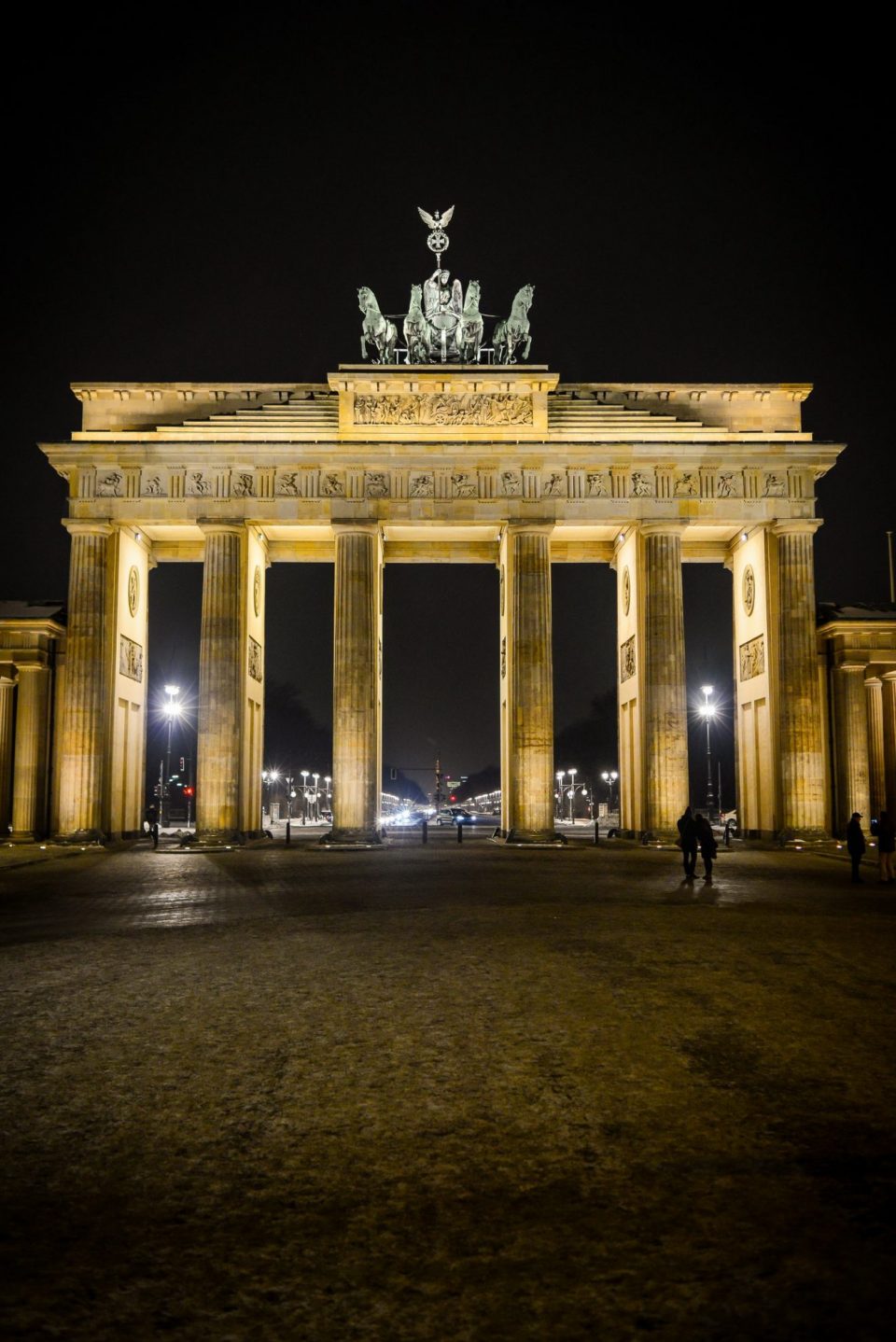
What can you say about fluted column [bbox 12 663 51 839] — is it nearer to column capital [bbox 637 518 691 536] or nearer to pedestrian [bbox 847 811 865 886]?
column capital [bbox 637 518 691 536]

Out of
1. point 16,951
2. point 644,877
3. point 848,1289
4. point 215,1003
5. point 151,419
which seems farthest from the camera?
point 151,419

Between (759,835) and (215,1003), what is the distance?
121 ft

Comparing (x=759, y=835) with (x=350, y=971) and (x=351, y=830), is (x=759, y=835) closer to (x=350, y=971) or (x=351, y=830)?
(x=351, y=830)

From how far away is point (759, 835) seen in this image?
142 ft

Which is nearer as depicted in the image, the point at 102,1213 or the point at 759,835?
the point at 102,1213

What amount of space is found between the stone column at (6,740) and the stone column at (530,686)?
66.0 feet

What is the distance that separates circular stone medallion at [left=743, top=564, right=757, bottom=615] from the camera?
44772 millimetres

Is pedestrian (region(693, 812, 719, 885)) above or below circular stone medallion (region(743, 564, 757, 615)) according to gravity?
below

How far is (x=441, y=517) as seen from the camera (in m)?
42.8

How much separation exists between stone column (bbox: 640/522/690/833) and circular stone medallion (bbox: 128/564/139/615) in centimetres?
2126

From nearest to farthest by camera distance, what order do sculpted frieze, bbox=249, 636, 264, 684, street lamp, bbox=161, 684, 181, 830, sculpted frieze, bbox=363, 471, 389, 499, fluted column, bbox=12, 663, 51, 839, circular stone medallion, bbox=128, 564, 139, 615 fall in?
fluted column, bbox=12, 663, 51, 839, sculpted frieze, bbox=363, 471, 389, 499, circular stone medallion, bbox=128, 564, 139, 615, sculpted frieze, bbox=249, 636, 264, 684, street lamp, bbox=161, 684, 181, 830

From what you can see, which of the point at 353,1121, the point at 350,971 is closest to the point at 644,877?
the point at 350,971

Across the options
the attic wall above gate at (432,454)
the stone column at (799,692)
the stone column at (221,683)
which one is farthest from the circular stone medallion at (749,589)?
the stone column at (221,683)

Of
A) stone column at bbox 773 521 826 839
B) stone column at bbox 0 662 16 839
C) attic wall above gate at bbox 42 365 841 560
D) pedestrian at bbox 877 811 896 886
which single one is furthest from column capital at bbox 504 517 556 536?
pedestrian at bbox 877 811 896 886
